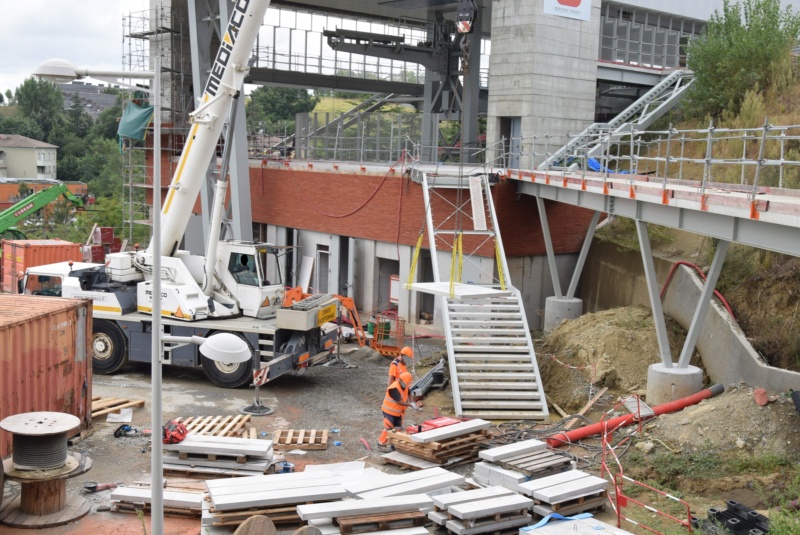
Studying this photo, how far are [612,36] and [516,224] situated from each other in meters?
9.71

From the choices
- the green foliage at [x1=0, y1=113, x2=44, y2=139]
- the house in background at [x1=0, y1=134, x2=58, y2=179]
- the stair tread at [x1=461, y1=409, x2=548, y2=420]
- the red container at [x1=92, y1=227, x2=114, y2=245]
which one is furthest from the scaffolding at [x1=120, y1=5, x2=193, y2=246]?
the green foliage at [x1=0, y1=113, x2=44, y2=139]

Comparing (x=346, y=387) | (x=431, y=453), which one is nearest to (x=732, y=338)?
(x=431, y=453)

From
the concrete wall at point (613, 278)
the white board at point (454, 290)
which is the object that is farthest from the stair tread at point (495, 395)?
the concrete wall at point (613, 278)

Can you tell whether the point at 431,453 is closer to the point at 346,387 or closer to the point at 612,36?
the point at 346,387

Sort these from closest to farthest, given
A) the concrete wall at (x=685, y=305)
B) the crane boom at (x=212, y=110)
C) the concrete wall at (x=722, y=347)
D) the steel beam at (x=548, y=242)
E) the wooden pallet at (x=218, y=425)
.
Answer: the concrete wall at (x=722, y=347)
the concrete wall at (x=685, y=305)
the wooden pallet at (x=218, y=425)
the crane boom at (x=212, y=110)
the steel beam at (x=548, y=242)

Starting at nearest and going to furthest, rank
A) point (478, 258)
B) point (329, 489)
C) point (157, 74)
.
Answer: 1. point (157, 74)
2. point (329, 489)
3. point (478, 258)

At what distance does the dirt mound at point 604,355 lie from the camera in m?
18.9

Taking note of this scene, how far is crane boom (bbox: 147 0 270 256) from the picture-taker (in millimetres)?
19453

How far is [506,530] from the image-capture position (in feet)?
40.9

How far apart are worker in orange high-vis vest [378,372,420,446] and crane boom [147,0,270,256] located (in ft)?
24.6

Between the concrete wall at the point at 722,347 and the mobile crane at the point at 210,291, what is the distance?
805cm

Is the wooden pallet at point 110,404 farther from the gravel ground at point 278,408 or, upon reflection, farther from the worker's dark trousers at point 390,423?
the worker's dark trousers at point 390,423

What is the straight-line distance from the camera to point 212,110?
20062mm

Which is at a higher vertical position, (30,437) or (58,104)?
(58,104)
